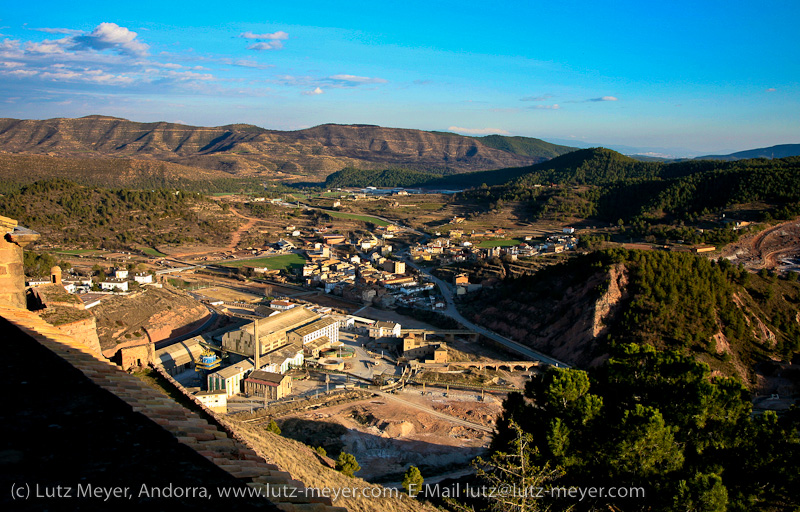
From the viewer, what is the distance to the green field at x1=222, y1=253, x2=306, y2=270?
5209cm

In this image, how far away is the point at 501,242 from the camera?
5900 cm

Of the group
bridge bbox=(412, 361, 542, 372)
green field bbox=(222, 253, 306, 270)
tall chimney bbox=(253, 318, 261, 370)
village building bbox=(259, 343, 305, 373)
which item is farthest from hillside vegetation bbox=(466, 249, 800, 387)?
green field bbox=(222, 253, 306, 270)

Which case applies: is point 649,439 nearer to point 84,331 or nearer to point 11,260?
point 11,260

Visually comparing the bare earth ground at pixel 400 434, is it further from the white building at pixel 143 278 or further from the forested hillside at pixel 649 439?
the white building at pixel 143 278

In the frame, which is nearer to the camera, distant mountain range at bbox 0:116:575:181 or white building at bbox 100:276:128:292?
white building at bbox 100:276:128:292

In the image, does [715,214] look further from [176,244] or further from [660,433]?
[176,244]

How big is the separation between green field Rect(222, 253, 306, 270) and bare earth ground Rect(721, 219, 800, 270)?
3810 cm

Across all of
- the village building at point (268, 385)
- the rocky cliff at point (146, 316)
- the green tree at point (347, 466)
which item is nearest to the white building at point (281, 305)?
the rocky cliff at point (146, 316)

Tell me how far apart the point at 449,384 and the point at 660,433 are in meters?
16.0

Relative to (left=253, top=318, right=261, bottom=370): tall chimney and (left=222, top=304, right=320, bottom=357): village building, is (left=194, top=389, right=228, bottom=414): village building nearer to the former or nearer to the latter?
(left=253, top=318, right=261, bottom=370): tall chimney

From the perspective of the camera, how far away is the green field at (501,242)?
57.1 meters

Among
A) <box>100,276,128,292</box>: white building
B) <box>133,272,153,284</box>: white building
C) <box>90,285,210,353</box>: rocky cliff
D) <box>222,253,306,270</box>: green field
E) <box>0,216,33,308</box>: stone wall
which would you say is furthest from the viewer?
<box>222,253,306,270</box>: green field

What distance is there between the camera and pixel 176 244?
197 ft

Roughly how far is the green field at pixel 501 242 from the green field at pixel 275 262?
19849mm
